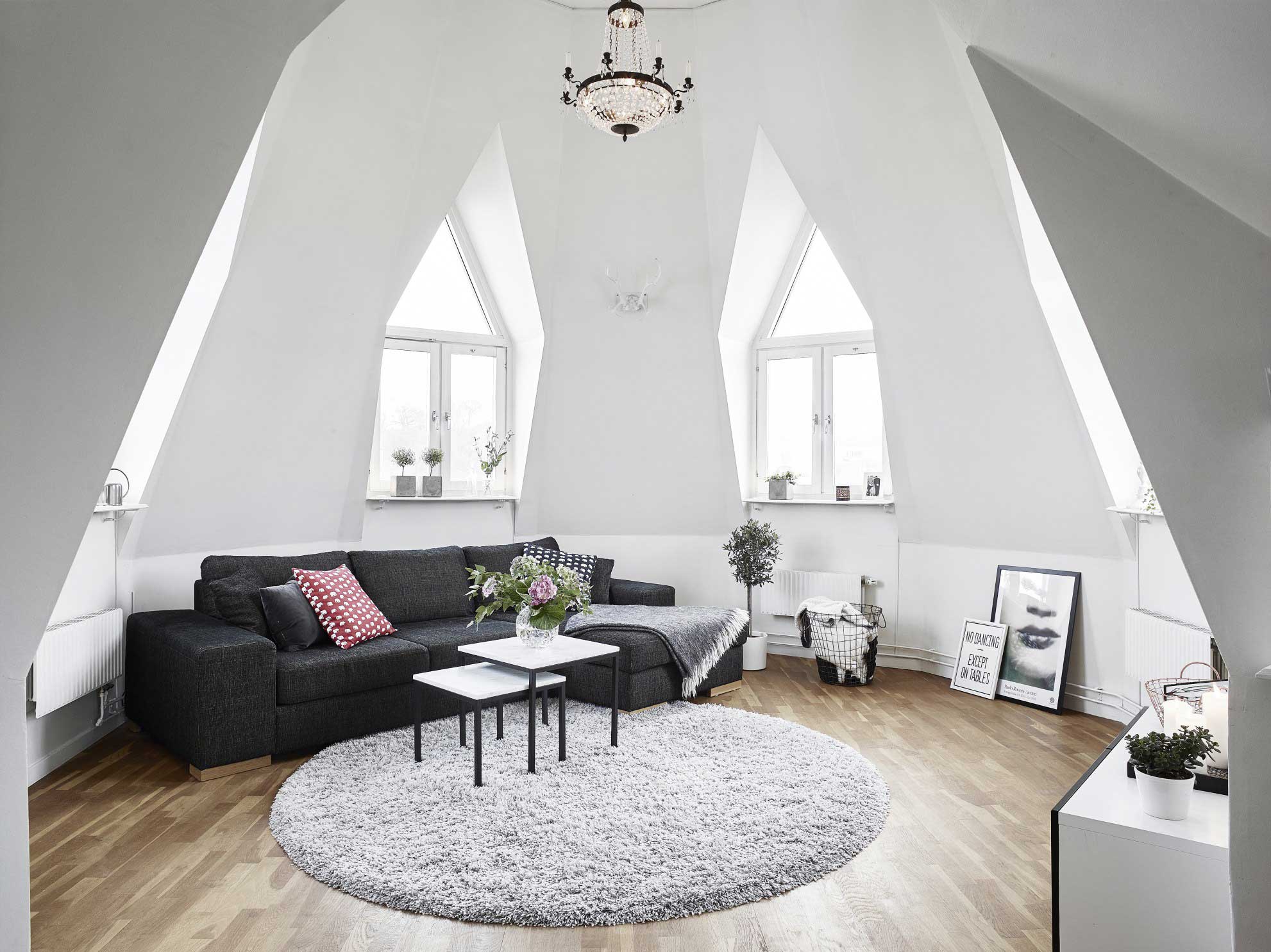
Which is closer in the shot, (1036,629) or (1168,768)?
(1168,768)

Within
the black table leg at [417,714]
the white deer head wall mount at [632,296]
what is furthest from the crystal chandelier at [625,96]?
the black table leg at [417,714]

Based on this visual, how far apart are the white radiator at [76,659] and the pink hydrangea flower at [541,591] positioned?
193 centimetres

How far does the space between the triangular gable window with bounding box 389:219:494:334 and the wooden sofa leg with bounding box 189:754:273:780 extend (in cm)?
314

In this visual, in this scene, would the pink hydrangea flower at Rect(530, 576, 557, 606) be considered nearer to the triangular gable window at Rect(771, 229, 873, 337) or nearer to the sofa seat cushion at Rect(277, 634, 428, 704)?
the sofa seat cushion at Rect(277, 634, 428, 704)

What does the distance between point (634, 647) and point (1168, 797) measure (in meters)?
2.90

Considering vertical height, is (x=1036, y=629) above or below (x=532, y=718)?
above

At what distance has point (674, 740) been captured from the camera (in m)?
4.28

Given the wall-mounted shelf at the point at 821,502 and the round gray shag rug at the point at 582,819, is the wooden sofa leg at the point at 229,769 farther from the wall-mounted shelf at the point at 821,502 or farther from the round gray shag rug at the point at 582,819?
the wall-mounted shelf at the point at 821,502

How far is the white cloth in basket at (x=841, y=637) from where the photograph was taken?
Result: 5.53 metres

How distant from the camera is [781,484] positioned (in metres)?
6.34

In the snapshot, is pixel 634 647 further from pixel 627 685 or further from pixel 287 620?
pixel 287 620

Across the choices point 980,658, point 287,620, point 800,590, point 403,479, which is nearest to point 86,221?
point 287,620

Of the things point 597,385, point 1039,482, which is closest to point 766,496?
point 597,385

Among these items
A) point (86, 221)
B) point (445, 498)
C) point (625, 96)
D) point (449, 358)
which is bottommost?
point (445, 498)
